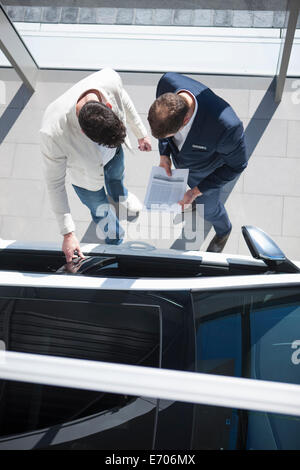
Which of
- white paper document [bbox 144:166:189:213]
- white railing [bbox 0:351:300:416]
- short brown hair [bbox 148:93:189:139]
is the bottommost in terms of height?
white railing [bbox 0:351:300:416]

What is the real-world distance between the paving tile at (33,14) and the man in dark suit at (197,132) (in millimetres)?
1592

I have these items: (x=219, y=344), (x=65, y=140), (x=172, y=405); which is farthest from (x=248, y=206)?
(x=172, y=405)

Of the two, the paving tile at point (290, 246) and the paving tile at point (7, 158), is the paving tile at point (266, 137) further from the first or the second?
the paving tile at point (7, 158)

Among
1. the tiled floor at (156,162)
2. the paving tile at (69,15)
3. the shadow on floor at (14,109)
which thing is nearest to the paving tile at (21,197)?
the tiled floor at (156,162)

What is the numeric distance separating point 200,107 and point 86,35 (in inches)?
77.1

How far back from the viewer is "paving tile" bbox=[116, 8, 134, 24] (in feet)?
10.0

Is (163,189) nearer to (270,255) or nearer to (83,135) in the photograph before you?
(83,135)

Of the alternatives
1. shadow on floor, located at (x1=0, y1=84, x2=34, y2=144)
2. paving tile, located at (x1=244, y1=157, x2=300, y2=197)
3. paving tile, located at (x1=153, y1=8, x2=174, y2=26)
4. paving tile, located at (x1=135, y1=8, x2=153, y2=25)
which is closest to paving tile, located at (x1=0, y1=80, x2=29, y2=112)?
shadow on floor, located at (x1=0, y1=84, x2=34, y2=144)

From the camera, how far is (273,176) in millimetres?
3340

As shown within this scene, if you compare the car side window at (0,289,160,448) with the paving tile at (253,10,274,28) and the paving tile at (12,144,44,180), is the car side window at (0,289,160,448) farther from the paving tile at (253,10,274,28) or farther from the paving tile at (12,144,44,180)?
the paving tile at (253,10,274,28)

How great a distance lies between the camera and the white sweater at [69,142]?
6.37ft

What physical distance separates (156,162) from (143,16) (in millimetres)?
1164

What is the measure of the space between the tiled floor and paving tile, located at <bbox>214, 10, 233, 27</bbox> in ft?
1.84

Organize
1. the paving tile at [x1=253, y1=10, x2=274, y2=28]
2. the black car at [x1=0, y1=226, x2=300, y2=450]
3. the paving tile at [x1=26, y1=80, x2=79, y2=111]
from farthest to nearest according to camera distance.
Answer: the paving tile at [x1=26, y1=80, x2=79, y2=111]
the paving tile at [x1=253, y1=10, x2=274, y2=28]
the black car at [x1=0, y1=226, x2=300, y2=450]
